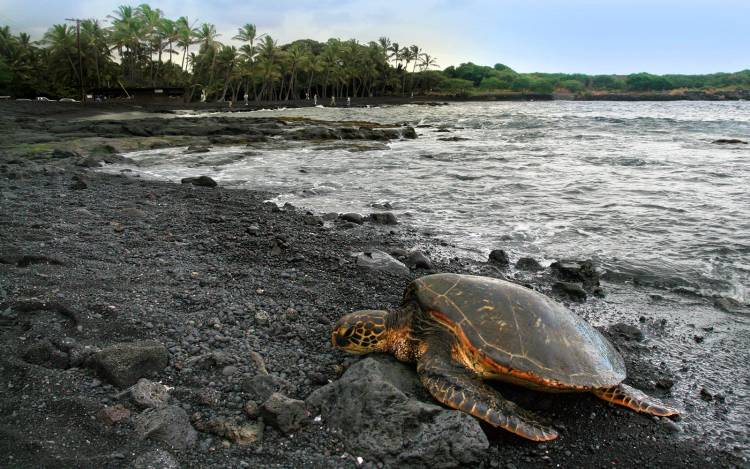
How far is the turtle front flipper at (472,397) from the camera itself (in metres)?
3.34

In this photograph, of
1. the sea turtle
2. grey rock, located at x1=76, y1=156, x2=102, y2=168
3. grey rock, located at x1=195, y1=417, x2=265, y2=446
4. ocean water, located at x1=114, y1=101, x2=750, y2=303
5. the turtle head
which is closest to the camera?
grey rock, located at x1=195, y1=417, x2=265, y2=446

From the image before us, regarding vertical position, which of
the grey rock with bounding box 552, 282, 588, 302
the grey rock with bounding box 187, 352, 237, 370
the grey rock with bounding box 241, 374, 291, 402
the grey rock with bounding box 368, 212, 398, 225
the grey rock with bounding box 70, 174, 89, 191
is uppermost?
the grey rock with bounding box 70, 174, 89, 191

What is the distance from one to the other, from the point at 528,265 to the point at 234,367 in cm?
516

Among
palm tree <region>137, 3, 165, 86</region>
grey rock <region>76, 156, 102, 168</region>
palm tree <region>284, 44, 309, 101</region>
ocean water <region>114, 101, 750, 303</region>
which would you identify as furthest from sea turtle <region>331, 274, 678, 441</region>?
palm tree <region>284, 44, 309, 101</region>

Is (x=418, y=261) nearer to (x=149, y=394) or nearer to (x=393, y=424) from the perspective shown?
(x=393, y=424)

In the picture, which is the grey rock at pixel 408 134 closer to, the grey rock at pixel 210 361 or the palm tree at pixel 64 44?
the grey rock at pixel 210 361

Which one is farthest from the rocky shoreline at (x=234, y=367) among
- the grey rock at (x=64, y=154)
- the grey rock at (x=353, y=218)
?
the grey rock at (x=64, y=154)

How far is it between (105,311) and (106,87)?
70754mm

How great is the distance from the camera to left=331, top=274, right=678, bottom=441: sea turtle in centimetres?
357

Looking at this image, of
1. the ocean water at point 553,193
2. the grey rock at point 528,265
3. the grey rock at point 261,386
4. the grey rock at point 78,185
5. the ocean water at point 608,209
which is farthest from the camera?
the grey rock at point 78,185

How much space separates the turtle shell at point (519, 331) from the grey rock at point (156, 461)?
7.20 feet

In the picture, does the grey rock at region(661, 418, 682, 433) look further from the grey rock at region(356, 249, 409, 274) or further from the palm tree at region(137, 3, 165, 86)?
the palm tree at region(137, 3, 165, 86)

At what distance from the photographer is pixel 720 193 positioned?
1330 cm

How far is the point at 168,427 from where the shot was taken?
2965 millimetres
